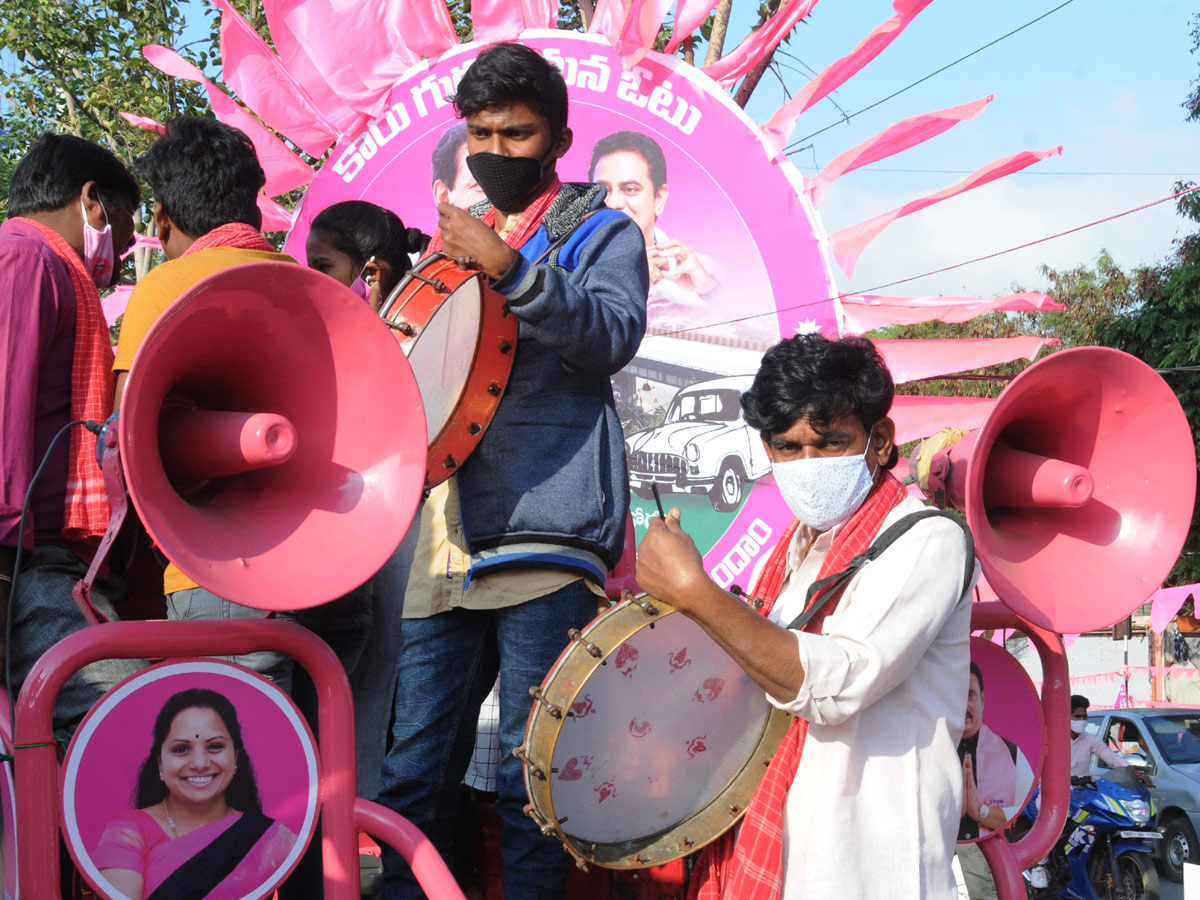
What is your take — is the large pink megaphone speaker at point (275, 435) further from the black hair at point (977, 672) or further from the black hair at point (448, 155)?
the black hair at point (448, 155)

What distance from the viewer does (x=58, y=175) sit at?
9.77 ft

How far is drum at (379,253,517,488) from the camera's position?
2658mm

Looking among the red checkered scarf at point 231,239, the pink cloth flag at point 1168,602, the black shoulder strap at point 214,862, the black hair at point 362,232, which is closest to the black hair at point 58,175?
the red checkered scarf at point 231,239

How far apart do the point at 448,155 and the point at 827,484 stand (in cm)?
524

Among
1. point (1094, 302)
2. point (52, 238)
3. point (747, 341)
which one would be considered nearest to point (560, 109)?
point (52, 238)

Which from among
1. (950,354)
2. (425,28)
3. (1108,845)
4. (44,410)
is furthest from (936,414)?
(44,410)

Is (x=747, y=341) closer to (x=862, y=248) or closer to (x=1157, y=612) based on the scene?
(x=862, y=248)

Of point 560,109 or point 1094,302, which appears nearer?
point 560,109

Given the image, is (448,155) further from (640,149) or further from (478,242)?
(478,242)

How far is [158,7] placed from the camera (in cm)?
1218

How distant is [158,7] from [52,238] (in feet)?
34.7

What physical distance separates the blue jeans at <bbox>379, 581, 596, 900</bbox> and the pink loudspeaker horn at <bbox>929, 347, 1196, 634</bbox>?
96 cm

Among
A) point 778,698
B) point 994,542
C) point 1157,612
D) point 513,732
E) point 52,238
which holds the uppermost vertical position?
point 52,238

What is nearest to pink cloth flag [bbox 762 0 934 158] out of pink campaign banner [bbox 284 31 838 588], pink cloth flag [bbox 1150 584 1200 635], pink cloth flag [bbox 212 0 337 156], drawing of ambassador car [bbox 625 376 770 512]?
pink campaign banner [bbox 284 31 838 588]
